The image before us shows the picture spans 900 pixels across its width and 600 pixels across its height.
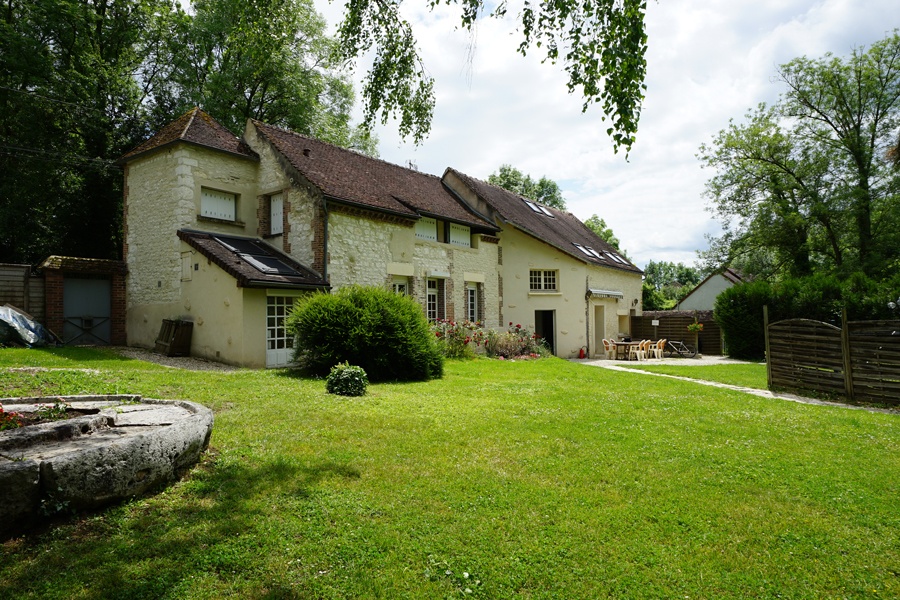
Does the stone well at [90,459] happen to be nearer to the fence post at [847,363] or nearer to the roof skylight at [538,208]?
the fence post at [847,363]

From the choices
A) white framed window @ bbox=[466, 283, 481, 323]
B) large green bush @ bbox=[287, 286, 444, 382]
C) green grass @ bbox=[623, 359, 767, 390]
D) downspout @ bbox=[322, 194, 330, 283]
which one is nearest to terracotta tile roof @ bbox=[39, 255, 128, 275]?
downspout @ bbox=[322, 194, 330, 283]

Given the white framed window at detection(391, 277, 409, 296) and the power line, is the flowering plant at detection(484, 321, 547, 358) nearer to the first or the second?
the white framed window at detection(391, 277, 409, 296)

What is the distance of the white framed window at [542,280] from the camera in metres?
22.0

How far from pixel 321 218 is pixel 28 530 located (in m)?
11.5

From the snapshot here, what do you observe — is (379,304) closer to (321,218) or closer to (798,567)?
(321,218)

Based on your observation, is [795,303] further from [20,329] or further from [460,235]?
[20,329]

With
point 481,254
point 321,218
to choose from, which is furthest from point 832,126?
point 321,218

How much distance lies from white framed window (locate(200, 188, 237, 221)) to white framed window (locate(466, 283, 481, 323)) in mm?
8727

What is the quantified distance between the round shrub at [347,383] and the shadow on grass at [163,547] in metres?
4.38

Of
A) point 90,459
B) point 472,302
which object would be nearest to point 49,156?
point 472,302

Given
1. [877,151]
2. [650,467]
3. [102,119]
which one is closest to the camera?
[650,467]

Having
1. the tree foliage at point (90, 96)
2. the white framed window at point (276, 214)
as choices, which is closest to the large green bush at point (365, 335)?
the white framed window at point (276, 214)

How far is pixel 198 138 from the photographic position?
→ 14625mm

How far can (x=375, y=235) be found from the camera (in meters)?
15.6
